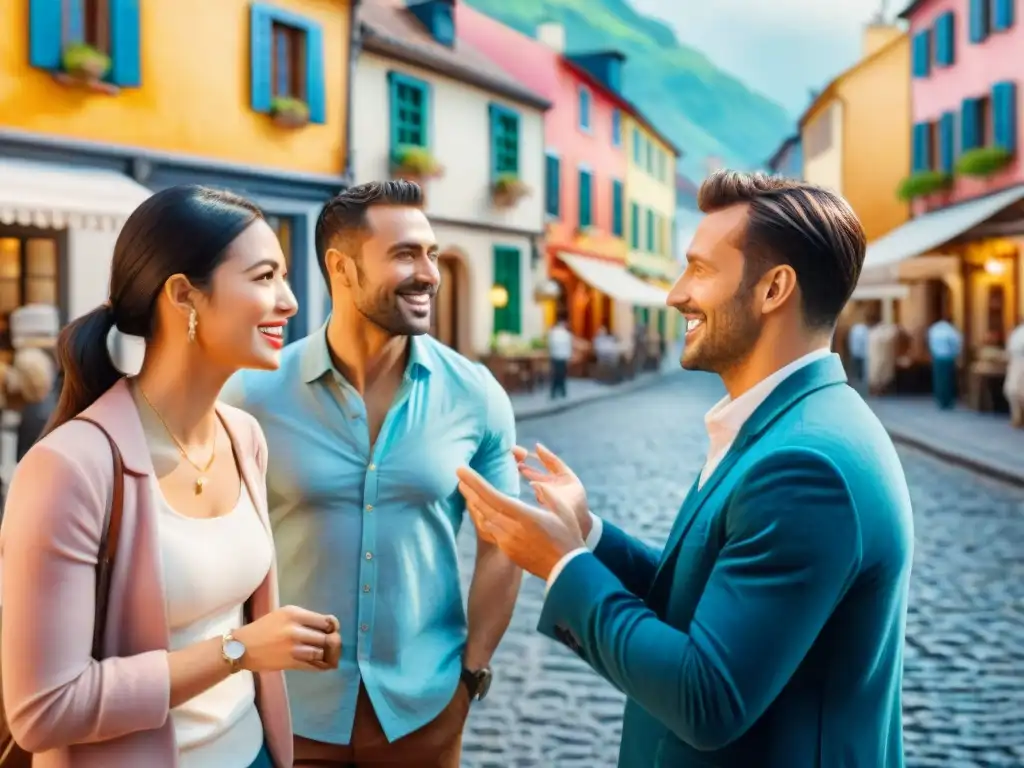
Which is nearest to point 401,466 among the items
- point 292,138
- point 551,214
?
point 292,138

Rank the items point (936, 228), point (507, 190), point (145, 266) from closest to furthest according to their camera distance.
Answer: point (145, 266) → point (936, 228) → point (507, 190)

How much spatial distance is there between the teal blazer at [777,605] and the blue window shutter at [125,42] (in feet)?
44.0

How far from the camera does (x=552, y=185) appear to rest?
30.1m

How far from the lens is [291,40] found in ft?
56.0

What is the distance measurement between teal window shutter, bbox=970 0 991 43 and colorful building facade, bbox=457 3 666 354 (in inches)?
396

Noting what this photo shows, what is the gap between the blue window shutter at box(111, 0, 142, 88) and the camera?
44.8 ft

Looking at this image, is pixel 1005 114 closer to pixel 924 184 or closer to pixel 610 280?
pixel 924 184

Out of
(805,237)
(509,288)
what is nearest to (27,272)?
(805,237)

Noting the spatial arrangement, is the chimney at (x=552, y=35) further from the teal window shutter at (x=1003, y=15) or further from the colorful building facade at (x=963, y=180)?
the teal window shutter at (x=1003, y=15)

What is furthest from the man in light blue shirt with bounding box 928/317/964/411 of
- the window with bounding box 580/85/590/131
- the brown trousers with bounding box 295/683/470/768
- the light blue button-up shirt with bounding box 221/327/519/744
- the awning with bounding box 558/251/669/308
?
the brown trousers with bounding box 295/683/470/768

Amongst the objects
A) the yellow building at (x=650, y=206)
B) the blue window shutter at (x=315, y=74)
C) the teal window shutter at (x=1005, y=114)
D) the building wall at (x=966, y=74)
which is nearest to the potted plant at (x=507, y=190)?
the blue window shutter at (x=315, y=74)

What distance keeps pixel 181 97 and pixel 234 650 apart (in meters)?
14.3

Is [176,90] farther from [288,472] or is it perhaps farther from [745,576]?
[745,576]

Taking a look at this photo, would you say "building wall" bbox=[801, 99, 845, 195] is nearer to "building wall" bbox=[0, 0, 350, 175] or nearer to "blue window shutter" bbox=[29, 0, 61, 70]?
"building wall" bbox=[0, 0, 350, 175]
